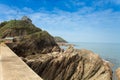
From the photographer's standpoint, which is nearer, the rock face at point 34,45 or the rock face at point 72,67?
the rock face at point 72,67

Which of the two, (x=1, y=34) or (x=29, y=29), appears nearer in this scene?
(x=1, y=34)

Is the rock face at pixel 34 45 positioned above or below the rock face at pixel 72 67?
above

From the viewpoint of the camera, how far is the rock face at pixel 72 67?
57.7 feet

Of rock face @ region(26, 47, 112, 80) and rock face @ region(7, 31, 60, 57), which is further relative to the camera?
rock face @ region(7, 31, 60, 57)

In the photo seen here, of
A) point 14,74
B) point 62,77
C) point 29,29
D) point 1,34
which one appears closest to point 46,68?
point 62,77

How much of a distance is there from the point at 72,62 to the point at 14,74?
13007 millimetres

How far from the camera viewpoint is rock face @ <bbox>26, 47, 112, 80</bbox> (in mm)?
17578

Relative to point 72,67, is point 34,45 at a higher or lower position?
higher

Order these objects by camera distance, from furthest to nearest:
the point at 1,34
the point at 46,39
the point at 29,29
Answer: the point at 29,29 → the point at 1,34 → the point at 46,39

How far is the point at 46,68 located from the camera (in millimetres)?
18297

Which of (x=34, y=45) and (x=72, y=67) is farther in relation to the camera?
(x=34, y=45)

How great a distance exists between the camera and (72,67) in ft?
60.4

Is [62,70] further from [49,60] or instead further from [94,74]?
[94,74]

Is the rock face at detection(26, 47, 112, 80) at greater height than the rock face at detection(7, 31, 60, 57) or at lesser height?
lesser
